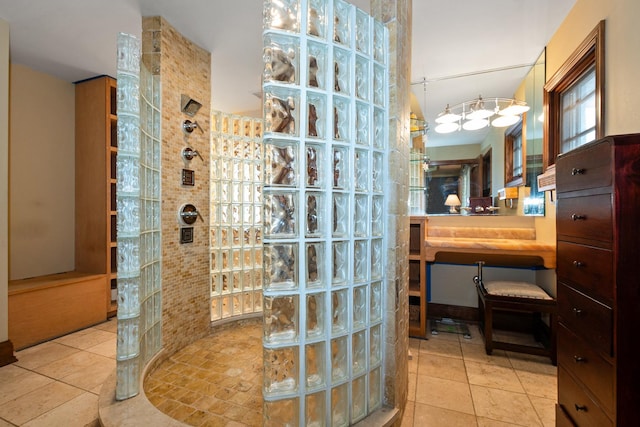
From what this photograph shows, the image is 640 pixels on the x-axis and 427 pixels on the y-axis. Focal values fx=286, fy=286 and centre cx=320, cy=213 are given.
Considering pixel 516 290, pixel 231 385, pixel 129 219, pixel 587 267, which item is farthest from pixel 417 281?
pixel 129 219

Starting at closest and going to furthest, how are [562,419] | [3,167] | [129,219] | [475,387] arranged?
[562,419] < [129,219] < [475,387] < [3,167]

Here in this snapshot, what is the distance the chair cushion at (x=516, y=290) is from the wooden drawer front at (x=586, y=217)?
115 centimetres

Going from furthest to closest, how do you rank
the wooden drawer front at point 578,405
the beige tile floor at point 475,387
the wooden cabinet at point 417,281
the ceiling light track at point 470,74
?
1. the ceiling light track at point 470,74
2. the wooden cabinet at point 417,281
3. the beige tile floor at point 475,387
4. the wooden drawer front at point 578,405

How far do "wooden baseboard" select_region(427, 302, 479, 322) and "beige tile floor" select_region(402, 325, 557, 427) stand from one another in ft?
1.71

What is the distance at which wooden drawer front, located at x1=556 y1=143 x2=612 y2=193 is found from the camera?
1093mm

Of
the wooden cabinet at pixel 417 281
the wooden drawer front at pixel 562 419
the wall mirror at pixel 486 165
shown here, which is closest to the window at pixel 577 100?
the wall mirror at pixel 486 165

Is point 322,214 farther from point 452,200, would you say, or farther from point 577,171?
point 452,200

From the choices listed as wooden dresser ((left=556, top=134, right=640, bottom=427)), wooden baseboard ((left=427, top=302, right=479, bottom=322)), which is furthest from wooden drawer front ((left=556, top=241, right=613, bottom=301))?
wooden baseboard ((left=427, top=302, right=479, bottom=322))

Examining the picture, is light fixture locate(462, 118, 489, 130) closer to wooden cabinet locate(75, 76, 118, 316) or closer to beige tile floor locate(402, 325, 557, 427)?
beige tile floor locate(402, 325, 557, 427)

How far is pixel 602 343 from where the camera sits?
110 centimetres

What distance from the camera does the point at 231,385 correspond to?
2021mm

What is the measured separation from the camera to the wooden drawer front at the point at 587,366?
42.5 inches

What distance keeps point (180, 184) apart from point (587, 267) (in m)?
2.74

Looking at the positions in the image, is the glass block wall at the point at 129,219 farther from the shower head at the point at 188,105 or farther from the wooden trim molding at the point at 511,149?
the wooden trim molding at the point at 511,149
